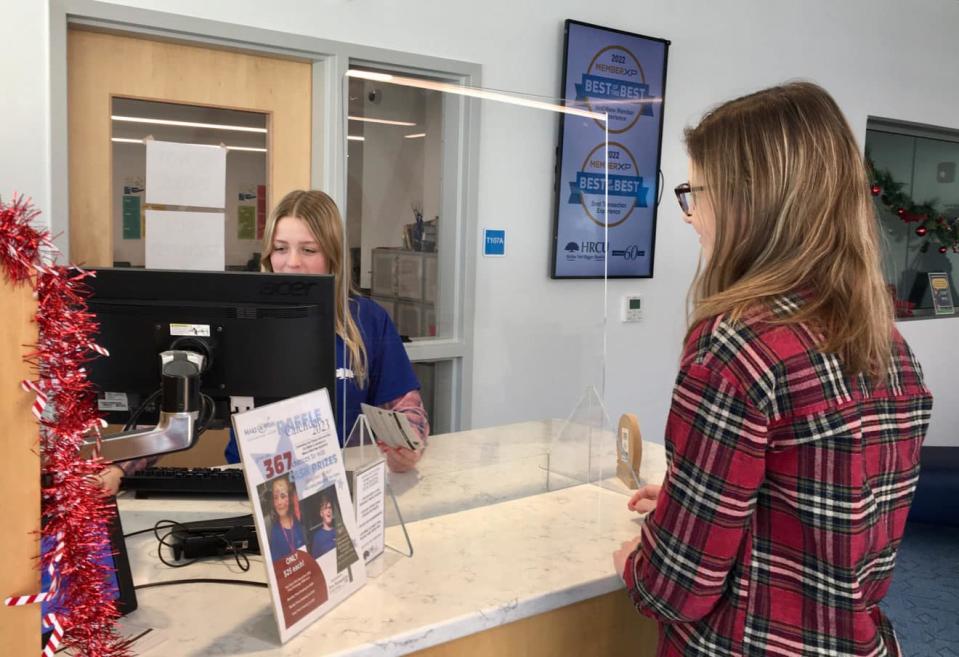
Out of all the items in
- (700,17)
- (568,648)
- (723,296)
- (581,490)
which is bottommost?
(568,648)

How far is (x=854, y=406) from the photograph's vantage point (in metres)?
1.02

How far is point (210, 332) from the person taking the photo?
55.8 inches

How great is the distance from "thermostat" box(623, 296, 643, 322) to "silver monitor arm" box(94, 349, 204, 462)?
2983mm

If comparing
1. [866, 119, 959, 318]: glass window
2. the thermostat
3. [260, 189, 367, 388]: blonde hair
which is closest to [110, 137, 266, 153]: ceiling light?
[260, 189, 367, 388]: blonde hair

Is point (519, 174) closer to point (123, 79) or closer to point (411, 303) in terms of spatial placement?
point (411, 303)

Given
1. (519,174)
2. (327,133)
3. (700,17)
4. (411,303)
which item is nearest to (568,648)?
(411,303)

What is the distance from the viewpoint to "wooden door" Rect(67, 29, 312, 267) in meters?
2.75

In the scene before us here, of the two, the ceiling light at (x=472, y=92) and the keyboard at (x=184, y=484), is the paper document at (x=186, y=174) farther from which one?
the keyboard at (x=184, y=484)

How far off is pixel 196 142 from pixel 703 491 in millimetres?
2479

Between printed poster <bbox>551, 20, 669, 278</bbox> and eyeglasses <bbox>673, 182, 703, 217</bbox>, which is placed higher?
printed poster <bbox>551, 20, 669, 278</bbox>

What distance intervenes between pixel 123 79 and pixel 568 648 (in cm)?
240

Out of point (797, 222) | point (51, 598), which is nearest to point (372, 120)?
point (797, 222)

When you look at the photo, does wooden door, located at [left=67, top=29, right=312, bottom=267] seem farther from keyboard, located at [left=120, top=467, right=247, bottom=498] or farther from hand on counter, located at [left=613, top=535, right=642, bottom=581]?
hand on counter, located at [left=613, top=535, right=642, bottom=581]

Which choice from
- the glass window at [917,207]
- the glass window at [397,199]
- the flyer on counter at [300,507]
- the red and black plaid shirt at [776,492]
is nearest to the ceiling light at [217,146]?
the glass window at [397,199]
